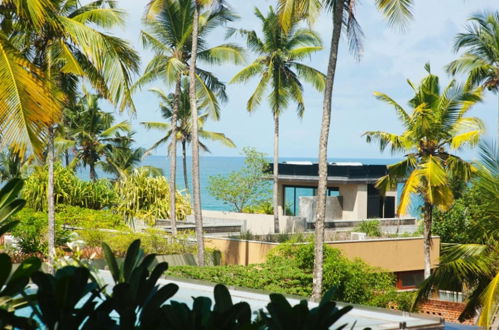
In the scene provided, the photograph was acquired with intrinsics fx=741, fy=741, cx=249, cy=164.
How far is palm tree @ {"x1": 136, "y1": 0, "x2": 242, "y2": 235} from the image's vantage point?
25062 millimetres

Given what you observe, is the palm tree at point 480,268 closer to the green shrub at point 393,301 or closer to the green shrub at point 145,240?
the green shrub at point 393,301

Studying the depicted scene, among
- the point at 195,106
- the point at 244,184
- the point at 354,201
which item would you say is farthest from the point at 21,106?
the point at 244,184

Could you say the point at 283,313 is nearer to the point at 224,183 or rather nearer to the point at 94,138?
the point at 94,138

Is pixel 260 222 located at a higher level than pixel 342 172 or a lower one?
lower

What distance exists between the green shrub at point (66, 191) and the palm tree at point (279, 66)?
7185 millimetres

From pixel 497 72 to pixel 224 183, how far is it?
2191 centimetres

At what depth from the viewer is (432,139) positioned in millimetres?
21375

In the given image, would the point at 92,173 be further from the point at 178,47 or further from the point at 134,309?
the point at 134,309

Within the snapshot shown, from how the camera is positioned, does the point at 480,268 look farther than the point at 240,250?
No

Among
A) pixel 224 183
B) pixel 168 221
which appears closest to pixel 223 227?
pixel 168 221

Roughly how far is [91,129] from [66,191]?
10.00 metres

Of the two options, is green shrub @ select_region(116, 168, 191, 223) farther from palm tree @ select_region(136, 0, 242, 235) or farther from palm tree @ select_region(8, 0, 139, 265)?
palm tree @ select_region(8, 0, 139, 265)

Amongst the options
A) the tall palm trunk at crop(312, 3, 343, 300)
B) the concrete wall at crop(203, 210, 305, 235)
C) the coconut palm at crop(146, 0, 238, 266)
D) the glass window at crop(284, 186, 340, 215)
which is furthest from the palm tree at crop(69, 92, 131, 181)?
the tall palm trunk at crop(312, 3, 343, 300)

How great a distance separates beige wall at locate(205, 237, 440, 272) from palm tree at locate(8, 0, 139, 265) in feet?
23.6
